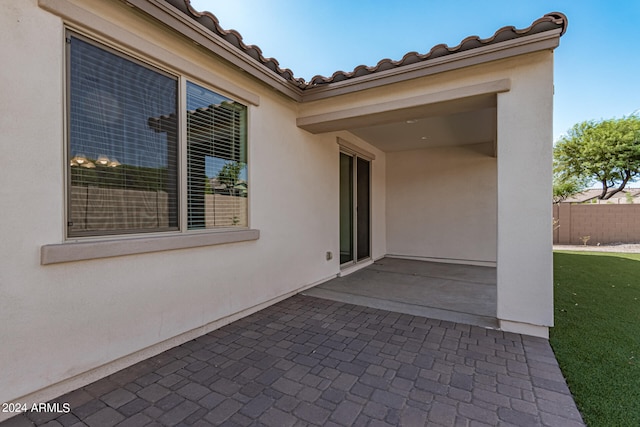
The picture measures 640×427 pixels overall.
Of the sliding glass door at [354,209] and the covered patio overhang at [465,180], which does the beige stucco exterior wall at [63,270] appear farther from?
the sliding glass door at [354,209]

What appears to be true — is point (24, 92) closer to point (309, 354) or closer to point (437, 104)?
point (309, 354)

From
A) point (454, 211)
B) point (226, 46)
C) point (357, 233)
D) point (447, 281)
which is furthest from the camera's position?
point (454, 211)

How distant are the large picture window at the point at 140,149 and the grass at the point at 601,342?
3762 millimetres

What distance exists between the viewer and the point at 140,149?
2771mm

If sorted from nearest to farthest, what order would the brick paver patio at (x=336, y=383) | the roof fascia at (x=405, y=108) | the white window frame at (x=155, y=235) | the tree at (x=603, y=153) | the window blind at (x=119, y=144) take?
the brick paver patio at (x=336, y=383) → the white window frame at (x=155, y=235) → the window blind at (x=119, y=144) → the roof fascia at (x=405, y=108) → the tree at (x=603, y=153)

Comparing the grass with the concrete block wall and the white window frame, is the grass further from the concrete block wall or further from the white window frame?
the concrete block wall

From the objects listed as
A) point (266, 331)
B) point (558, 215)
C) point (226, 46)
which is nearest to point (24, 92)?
point (226, 46)

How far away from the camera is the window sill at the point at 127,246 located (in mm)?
Result: 2146

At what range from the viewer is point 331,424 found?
6.27 ft

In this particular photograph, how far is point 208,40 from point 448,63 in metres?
2.74

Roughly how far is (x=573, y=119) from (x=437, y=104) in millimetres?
22536

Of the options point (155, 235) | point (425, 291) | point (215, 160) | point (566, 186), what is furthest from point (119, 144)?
point (566, 186)

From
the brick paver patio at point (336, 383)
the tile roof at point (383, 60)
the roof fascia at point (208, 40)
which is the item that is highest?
the tile roof at point (383, 60)

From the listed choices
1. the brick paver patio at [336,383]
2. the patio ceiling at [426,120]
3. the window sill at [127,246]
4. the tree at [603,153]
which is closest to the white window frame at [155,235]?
the window sill at [127,246]
